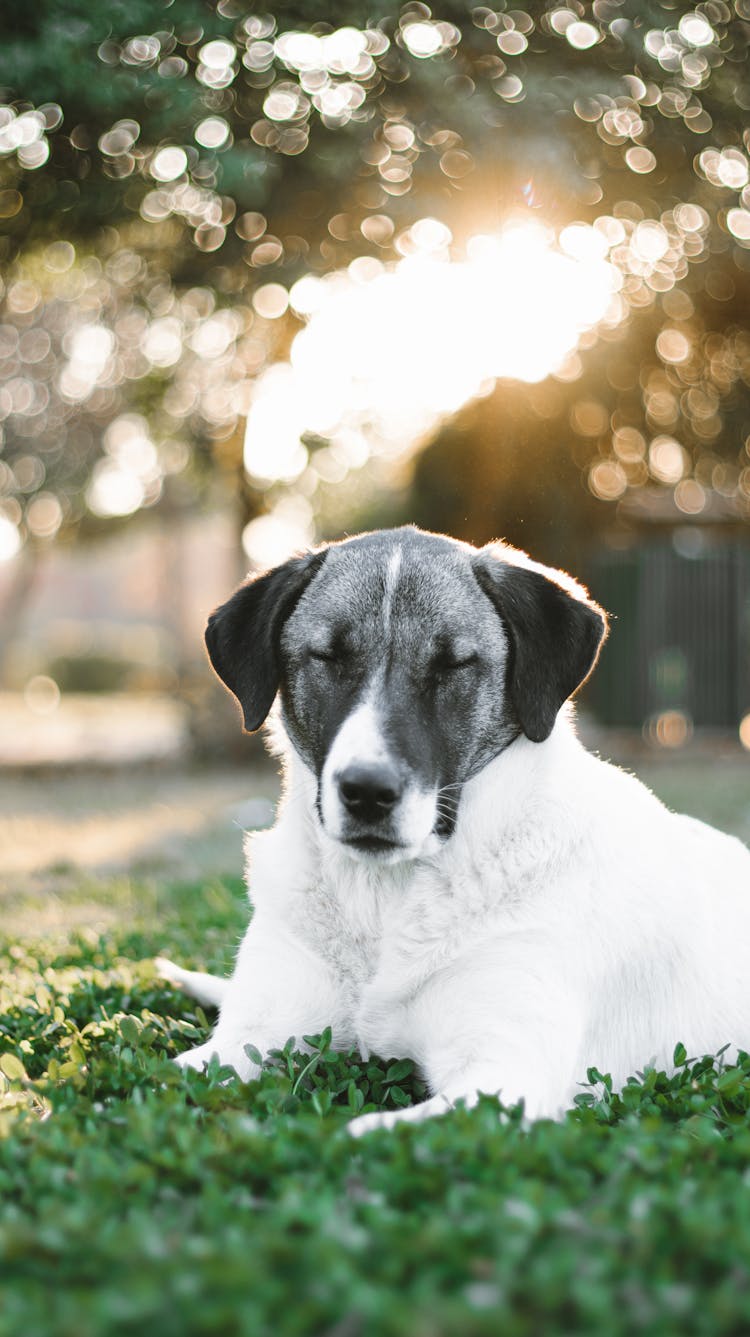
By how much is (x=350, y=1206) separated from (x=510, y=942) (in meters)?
1.13

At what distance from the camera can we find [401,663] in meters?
3.88

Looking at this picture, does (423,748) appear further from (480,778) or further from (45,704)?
(45,704)

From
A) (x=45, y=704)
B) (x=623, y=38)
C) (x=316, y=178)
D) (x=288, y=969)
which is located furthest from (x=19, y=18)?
(x=45, y=704)

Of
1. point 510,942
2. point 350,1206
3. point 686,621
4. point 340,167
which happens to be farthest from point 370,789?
point 686,621

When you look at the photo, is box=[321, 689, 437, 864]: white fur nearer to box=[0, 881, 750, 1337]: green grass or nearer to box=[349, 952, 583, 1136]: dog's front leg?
box=[349, 952, 583, 1136]: dog's front leg

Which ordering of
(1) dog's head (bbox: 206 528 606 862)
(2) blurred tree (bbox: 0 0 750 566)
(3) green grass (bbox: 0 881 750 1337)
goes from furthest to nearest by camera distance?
(2) blurred tree (bbox: 0 0 750 566) < (1) dog's head (bbox: 206 528 606 862) < (3) green grass (bbox: 0 881 750 1337)

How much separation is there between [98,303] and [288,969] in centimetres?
1615

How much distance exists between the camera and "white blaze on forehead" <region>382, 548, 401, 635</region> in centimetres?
397


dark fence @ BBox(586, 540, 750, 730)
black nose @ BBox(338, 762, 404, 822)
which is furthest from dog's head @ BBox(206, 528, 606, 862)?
dark fence @ BBox(586, 540, 750, 730)

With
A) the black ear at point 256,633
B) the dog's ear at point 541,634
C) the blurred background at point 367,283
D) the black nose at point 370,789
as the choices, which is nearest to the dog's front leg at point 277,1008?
the black nose at point 370,789

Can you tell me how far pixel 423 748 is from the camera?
3.65 m

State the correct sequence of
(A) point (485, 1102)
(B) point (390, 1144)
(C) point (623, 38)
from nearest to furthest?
(B) point (390, 1144)
(A) point (485, 1102)
(C) point (623, 38)

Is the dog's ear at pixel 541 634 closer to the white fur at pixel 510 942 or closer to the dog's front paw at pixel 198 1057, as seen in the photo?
the white fur at pixel 510 942

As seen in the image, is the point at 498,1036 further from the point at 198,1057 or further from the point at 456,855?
the point at 198,1057
